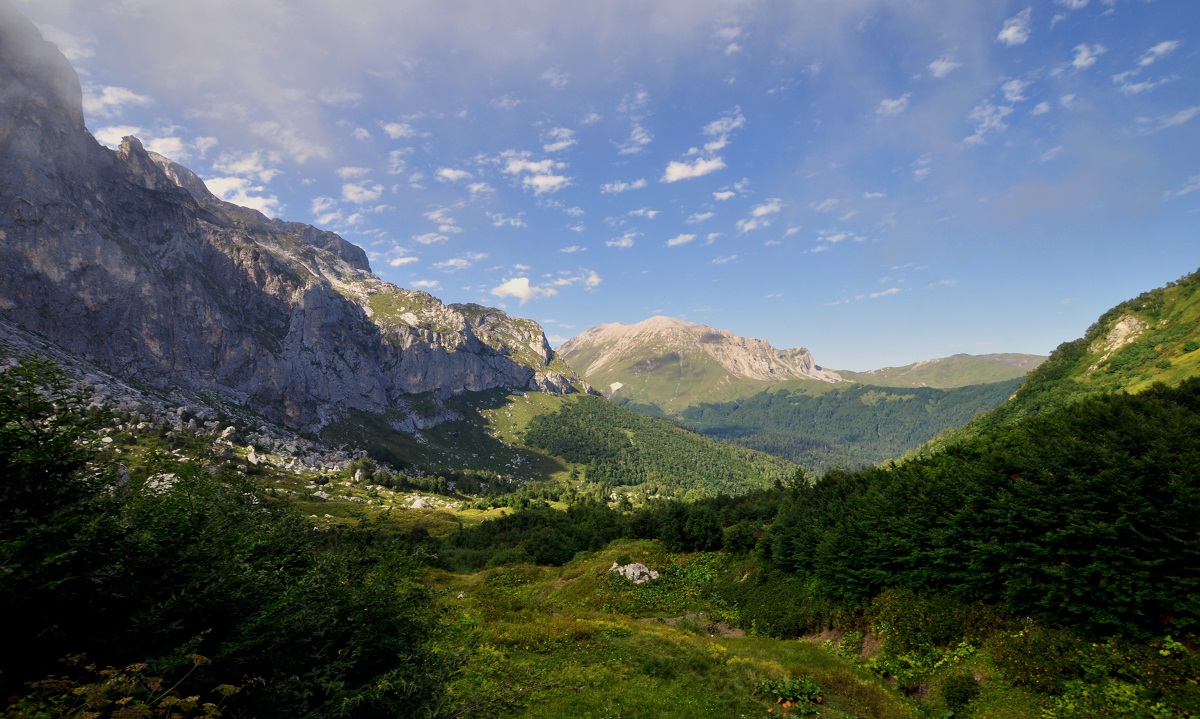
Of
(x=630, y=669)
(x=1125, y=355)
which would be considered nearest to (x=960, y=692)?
(x=630, y=669)

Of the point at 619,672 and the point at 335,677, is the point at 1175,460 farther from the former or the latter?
the point at 335,677

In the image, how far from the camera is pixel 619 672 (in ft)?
87.8

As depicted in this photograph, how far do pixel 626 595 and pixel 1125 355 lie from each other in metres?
108

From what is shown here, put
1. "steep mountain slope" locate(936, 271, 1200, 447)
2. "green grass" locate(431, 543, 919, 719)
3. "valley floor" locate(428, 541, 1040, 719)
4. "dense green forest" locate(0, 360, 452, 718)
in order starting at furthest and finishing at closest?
"steep mountain slope" locate(936, 271, 1200, 447) < "green grass" locate(431, 543, 919, 719) < "valley floor" locate(428, 541, 1040, 719) < "dense green forest" locate(0, 360, 452, 718)

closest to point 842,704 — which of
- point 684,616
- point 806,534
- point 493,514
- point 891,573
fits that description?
point 891,573

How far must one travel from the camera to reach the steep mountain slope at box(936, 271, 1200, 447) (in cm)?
7475

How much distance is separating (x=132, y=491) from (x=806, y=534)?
43665 mm

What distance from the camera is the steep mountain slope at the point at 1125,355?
74.8 m

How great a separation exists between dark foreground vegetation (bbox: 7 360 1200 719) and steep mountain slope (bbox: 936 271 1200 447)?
190ft

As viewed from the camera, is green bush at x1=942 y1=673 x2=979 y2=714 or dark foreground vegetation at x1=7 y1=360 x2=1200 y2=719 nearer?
dark foreground vegetation at x1=7 y1=360 x2=1200 y2=719

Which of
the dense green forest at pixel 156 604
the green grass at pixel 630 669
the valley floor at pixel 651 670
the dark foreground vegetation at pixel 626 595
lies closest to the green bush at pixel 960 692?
the dark foreground vegetation at pixel 626 595

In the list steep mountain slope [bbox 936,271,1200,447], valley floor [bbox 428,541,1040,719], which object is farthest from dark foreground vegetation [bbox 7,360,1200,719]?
steep mountain slope [bbox 936,271,1200,447]

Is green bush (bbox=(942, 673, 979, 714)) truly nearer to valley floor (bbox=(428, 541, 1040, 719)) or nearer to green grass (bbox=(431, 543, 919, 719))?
valley floor (bbox=(428, 541, 1040, 719))

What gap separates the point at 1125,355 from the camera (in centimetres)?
8969
